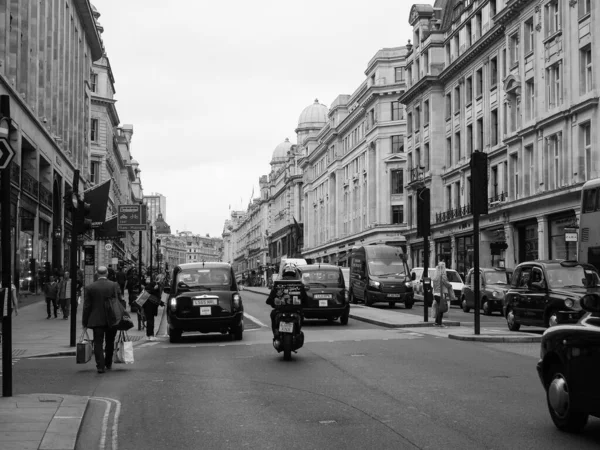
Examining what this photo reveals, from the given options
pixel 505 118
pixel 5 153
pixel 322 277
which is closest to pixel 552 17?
pixel 505 118

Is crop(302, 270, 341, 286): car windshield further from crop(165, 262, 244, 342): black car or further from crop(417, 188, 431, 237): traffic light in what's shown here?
crop(165, 262, 244, 342): black car

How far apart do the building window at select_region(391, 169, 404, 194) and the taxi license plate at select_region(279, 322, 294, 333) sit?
68.1m

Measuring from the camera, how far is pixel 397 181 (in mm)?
82875

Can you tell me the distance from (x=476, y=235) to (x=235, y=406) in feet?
38.4

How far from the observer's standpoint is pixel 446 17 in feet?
210

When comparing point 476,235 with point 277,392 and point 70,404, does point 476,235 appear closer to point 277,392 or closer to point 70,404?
point 277,392

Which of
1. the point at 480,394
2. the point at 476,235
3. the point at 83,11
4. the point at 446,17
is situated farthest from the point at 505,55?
the point at 480,394

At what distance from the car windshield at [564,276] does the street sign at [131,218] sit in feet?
82.6

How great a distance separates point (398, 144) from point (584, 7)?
144ft

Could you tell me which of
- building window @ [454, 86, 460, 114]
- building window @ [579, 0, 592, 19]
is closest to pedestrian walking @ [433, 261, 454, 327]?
building window @ [579, 0, 592, 19]

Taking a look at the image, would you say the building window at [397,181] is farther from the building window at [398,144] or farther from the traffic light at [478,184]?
the traffic light at [478,184]

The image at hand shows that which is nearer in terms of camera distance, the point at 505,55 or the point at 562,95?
the point at 562,95

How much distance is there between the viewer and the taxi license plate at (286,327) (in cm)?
1516

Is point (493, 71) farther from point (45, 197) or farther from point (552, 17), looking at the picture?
point (45, 197)
